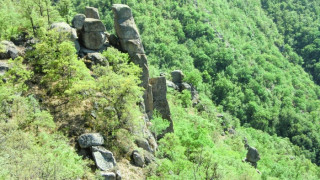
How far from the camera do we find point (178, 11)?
157000 millimetres

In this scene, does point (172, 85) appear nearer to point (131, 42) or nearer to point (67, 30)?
point (131, 42)

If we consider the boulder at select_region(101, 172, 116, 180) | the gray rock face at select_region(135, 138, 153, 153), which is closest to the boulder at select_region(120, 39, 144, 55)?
the gray rock face at select_region(135, 138, 153, 153)

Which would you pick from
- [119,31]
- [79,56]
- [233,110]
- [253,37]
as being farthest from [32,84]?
[253,37]

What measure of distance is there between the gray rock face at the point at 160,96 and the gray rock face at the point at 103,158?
18418mm

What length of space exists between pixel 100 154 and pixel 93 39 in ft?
63.3

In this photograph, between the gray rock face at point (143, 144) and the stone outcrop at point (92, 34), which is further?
the stone outcrop at point (92, 34)

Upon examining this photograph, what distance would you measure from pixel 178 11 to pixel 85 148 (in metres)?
133

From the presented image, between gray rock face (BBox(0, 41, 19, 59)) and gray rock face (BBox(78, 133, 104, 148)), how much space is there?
15401 mm

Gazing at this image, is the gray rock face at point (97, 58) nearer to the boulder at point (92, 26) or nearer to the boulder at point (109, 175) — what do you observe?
the boulder at point (92, 26)

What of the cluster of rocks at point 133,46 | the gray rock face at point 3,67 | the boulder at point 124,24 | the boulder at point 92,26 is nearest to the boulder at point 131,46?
the cluster of rocks at point 133,46

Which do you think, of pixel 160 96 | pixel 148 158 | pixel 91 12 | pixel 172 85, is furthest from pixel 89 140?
pixel 172 85

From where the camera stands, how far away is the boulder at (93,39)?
44812 millimetres

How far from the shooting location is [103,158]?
Result: 32.1m

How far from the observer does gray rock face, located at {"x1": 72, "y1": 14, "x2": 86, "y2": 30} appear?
45125 millimetres
